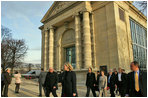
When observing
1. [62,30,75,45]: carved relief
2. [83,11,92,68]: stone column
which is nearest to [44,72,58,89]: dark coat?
[83,11,92,68]: stone column

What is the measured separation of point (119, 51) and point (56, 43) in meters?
12.4

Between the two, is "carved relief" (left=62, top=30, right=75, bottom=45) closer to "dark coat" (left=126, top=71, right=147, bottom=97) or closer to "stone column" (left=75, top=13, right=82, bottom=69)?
"stone column" (left=75, top=13, right=82, bottom=69)

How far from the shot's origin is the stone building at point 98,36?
1764 cm

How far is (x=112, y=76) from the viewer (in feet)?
25.0

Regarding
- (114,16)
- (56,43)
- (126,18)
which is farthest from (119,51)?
(56,43)

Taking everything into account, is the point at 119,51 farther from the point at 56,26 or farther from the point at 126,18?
the point at 56,26

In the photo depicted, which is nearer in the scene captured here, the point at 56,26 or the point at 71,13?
the point at 71,13

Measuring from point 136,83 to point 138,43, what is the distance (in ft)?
66.9

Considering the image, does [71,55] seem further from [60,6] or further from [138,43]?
[138,43]

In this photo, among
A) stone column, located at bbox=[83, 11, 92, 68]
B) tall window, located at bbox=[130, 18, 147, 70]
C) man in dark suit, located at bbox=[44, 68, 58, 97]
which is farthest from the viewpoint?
tall window, located at bbox=[130, 18, 147, 70]

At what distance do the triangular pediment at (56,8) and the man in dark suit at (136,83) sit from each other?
1872cm

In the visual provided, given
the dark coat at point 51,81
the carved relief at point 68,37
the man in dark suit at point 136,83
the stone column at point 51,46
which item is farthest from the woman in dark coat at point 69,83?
the stone column at point 51,46

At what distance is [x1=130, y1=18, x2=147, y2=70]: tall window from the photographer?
2077 centimetres

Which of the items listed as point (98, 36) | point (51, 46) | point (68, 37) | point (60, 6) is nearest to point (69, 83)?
point (98, 36)
